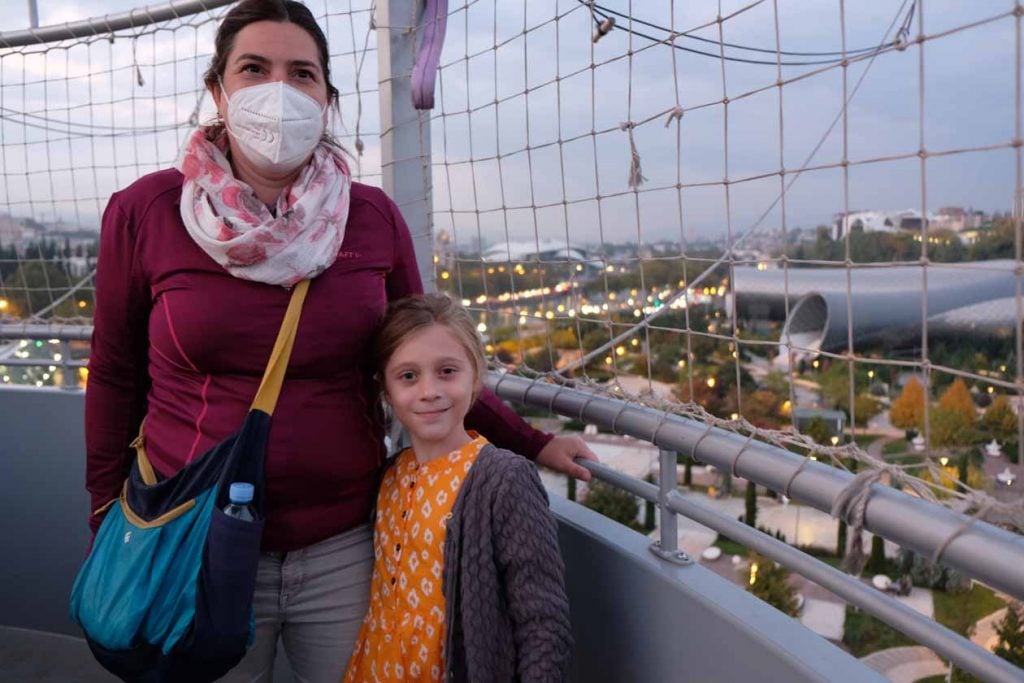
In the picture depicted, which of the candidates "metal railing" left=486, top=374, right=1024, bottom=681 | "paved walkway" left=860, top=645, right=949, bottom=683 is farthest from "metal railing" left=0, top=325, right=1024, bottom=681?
"paved walkway" left=860, top=645, right=949, bottom=683

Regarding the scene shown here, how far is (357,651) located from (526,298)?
795 mm

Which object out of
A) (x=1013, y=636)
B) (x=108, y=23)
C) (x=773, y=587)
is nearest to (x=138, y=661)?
(x=108, y=23)

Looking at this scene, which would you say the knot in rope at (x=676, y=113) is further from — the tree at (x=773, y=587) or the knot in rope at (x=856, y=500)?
the tree at (x=773, y=587)

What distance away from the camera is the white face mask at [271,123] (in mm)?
1173

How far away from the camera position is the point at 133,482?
1.19m

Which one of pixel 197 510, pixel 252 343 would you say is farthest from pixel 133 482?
pixel 252 343

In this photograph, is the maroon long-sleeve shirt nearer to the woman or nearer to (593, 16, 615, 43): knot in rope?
the woman

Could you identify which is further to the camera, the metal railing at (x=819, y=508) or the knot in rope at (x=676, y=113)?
the knot in rope at (x=676, y=113)

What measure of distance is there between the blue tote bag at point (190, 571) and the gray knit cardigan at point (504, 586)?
270 mm

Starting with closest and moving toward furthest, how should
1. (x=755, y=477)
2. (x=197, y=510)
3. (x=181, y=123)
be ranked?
1. (x=755, y=477)
2. (x=197, y=510)
3. (x=181, y=123)

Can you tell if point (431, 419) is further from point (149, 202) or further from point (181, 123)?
point (181, 123)

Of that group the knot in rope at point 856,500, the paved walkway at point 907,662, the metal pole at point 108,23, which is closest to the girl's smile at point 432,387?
the knot in rope at point 856,500

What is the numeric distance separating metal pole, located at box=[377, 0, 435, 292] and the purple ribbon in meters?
0.07

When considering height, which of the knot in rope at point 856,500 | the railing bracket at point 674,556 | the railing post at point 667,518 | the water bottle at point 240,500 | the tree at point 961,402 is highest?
the knot in rope at point 856,500
